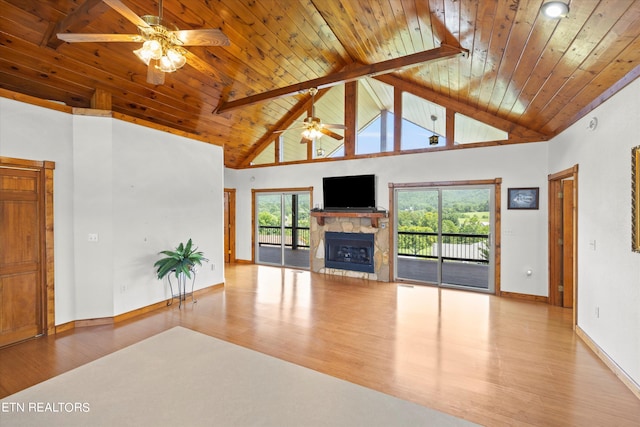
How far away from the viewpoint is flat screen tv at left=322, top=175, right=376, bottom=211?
6.33 meters

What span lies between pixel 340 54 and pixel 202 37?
3.67 meters

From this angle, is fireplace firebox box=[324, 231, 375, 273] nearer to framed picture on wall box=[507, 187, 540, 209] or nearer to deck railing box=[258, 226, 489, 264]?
deck railing box=[258, 226, 489, 264]

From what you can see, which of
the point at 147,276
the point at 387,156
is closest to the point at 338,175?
the point at 387,156

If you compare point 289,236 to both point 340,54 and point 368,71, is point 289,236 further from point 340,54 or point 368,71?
point 368,71

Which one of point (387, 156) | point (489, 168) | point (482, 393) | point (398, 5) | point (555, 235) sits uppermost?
point (398, 5)

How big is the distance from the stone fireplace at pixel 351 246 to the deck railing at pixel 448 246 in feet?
1.50

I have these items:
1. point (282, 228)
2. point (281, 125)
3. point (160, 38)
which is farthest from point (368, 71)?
point (282, 228)

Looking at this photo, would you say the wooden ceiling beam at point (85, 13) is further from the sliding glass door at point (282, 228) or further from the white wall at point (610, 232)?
the sliding glass door at point (282, 228)

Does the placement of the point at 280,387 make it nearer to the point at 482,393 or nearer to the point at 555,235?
the point at 482,393

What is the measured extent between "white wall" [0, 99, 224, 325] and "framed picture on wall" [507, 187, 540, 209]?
5754 mm

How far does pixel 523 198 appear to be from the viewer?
5.04 m

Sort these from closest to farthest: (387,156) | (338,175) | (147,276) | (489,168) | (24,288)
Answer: (24,288) < (147,276) < (489,168) < (387,156) < (338,175)

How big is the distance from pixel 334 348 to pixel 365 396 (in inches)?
33.3

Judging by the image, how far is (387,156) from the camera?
6.25 meters
